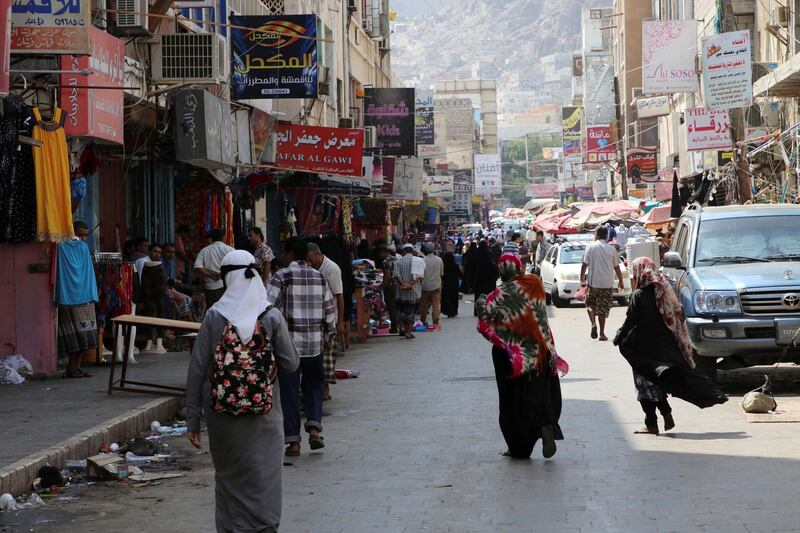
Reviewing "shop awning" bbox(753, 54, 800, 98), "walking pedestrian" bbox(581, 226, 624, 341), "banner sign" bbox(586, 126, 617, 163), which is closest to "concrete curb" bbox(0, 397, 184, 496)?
"walking pedestrian" bbox(581, 226, 624, 341)

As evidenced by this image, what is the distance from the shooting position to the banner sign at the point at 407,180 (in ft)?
142

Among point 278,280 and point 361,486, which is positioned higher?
point 278,280

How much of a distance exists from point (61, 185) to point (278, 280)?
4.25 m

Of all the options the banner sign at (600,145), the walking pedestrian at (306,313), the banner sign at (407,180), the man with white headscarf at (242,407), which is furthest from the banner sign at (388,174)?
the banner sign at (600,145)

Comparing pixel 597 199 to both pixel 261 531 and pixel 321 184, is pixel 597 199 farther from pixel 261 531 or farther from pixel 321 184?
pixel 261 531

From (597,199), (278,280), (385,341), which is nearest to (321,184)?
(385,341)

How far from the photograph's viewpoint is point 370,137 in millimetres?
44031

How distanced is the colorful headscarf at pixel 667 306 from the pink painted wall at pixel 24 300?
6.93 metres

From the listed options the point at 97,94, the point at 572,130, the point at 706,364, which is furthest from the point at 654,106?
the point at 572,130

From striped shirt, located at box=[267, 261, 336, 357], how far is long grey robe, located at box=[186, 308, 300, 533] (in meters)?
4.03

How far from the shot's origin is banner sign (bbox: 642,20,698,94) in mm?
37031

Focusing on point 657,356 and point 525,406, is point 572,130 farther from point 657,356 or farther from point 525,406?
point 525,406

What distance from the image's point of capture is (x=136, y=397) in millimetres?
13133

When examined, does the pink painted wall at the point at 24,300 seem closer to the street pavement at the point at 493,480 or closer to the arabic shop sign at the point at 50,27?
the arabic shop sign at the point at 50,27
